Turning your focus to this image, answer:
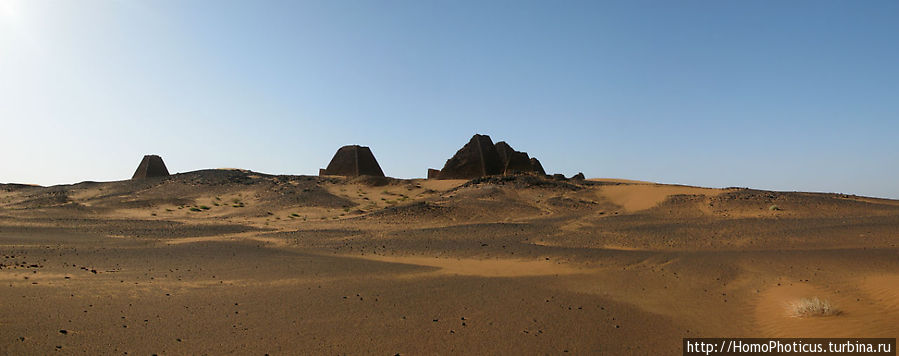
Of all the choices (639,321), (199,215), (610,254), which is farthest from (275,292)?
(199,215)

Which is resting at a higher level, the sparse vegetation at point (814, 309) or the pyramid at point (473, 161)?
the pyramid at point (473, 161)

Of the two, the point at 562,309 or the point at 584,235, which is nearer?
Result: the point at 562,309

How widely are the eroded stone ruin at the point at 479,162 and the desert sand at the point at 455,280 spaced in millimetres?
16426

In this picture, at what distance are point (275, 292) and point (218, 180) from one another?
3695 centimetres

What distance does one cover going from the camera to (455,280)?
10375mm

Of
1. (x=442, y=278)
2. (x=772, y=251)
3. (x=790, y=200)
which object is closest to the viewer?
(x=442, y=278)

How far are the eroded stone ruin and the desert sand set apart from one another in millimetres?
16426

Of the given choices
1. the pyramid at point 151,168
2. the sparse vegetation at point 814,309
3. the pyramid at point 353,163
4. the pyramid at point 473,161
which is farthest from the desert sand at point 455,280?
the pyramid at point 151,168

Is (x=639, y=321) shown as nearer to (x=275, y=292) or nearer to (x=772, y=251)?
(x=275, y=292)

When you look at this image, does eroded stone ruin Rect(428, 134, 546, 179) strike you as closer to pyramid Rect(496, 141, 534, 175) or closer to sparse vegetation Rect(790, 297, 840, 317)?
pyramid Rect(496, 141, 534, 175)

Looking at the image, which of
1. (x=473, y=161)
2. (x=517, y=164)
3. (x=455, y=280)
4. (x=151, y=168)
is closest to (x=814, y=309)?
(x=455, y=280)

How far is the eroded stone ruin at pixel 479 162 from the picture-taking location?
135ft

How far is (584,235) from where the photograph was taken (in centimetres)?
1775

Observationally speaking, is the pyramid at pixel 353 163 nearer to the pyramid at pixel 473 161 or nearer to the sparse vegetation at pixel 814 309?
the pyramid at pixel 473 161
